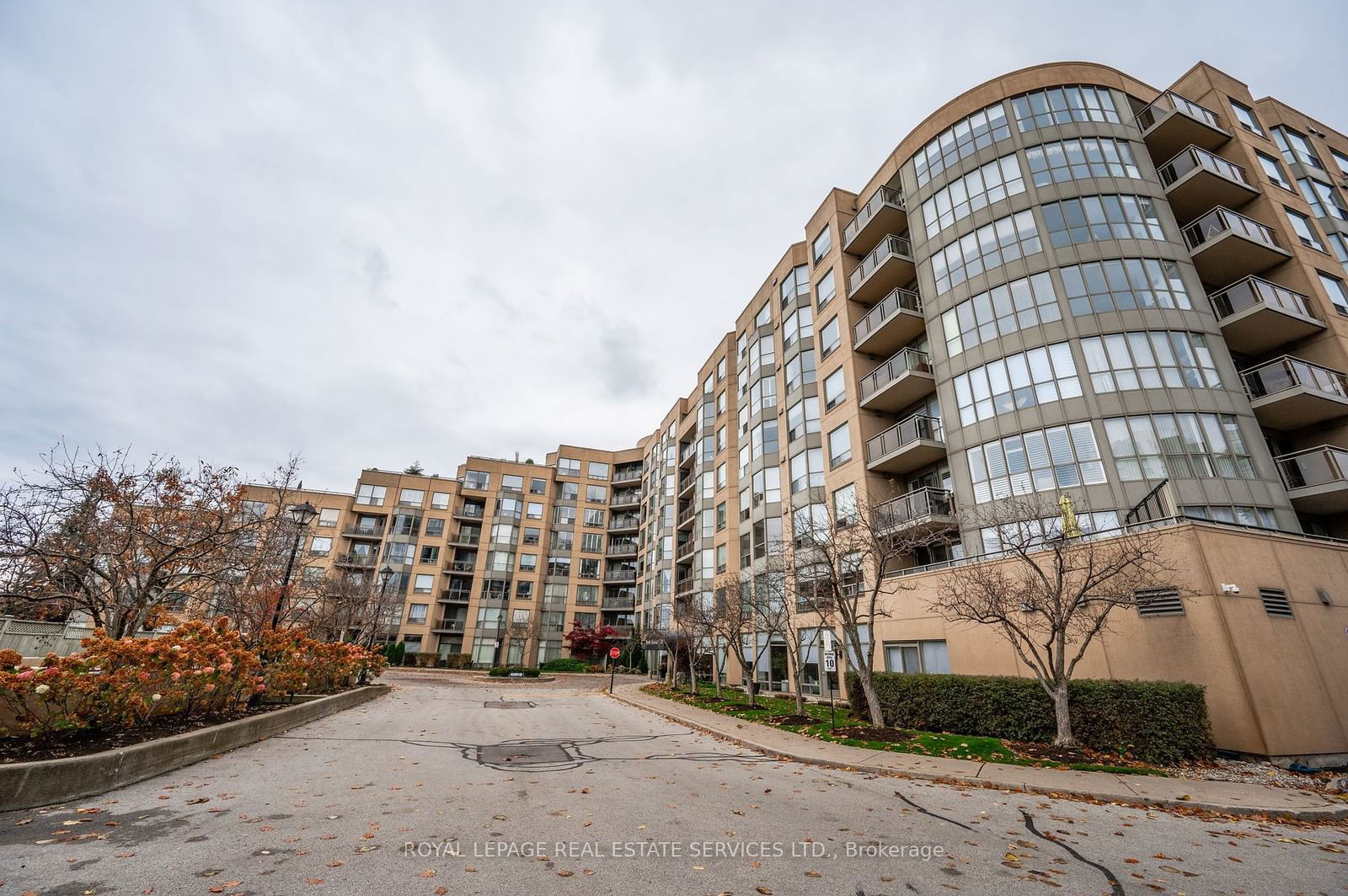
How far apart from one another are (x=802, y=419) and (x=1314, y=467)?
19.2 metres

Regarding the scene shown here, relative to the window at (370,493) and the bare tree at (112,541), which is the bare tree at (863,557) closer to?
the bare tree at (112,541)

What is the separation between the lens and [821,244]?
1281 inches

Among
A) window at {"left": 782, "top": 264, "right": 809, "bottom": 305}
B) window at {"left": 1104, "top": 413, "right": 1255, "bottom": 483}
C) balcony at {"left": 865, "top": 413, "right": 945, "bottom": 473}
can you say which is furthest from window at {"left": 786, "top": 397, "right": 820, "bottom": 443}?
window at {"left": 1104, "top": 413, "right": 1255, "bottom": 483}

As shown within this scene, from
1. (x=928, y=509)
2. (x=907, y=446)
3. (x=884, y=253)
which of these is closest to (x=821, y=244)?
(x=884, y=253)

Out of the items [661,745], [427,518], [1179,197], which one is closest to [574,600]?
[427,518]

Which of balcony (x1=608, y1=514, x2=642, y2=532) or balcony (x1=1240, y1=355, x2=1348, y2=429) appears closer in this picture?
balcony (x1=1240, y1=355, x2=1348, y2=429)

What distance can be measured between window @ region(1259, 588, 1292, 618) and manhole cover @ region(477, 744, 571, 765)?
1574cm

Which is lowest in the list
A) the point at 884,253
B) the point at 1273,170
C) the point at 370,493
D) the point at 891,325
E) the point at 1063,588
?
the point at 1063,588

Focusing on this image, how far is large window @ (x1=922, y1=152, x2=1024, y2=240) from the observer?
77.8 feet

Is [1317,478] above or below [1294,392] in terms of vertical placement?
below

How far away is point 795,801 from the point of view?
26.7 ft

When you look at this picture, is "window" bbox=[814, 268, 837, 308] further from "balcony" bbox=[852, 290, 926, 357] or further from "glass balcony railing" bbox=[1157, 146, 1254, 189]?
"glass balcony railing" bbox=[1157, 146, 1254, 189]

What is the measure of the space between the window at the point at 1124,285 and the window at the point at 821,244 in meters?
13.3

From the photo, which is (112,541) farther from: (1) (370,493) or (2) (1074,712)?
(1) (370,493)
